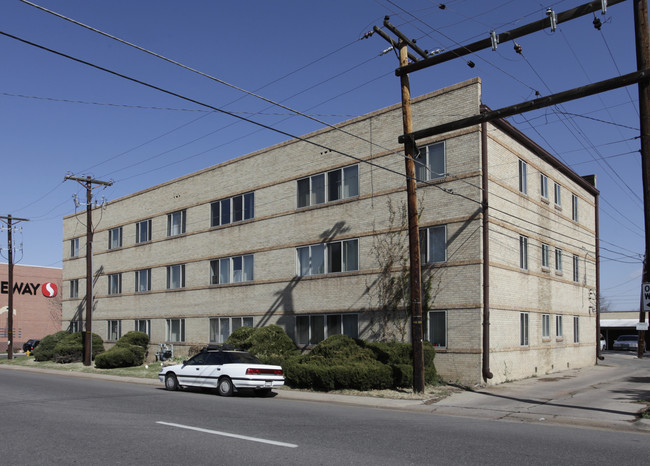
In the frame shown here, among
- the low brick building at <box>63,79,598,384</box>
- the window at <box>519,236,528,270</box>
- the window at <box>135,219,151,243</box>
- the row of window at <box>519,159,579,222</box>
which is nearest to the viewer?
the low brick building at <box>63,79,598,384</box>

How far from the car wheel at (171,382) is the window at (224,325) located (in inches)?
350

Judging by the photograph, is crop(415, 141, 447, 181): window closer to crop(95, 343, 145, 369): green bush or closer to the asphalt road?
the asphalt road

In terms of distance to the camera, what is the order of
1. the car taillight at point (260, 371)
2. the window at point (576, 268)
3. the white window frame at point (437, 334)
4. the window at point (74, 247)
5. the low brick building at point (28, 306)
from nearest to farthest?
the car taillight at point (260, 371), the white window frame at point (437, 334), the window at point (576, 268), the window at point (74, 247), the low brick building at point (28, 306)

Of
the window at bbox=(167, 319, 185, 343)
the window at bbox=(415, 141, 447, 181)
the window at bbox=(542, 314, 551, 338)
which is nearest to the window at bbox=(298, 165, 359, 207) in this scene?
the window at bbox=(415, 141, 447, 181)

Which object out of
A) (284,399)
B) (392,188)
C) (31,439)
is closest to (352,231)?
(392,188)

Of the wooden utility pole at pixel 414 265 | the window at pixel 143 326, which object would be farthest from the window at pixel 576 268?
the window at pixel 143 326

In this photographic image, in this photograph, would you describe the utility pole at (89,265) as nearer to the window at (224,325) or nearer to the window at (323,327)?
the window at (224,325)

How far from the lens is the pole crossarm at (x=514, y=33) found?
13.2m

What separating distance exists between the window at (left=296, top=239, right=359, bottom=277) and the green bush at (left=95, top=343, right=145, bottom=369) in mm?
12001

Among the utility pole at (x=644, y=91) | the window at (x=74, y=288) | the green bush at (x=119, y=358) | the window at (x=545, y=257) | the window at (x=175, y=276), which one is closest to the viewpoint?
the utility pole at (x=644, y=91)

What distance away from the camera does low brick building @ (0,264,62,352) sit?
64500 millimetres

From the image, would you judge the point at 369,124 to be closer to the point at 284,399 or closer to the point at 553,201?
the point at 553,201

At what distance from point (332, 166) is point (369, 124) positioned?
2.58 m

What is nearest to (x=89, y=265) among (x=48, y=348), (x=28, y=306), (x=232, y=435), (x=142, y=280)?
(x=142, y=280)
